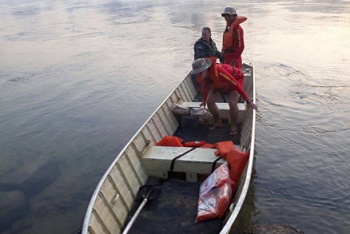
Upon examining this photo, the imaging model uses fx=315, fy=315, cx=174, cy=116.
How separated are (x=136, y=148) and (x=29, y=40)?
20.5m

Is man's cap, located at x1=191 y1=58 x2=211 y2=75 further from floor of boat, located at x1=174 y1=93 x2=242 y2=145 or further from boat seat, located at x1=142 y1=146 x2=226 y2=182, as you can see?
floor of boat, located at x1=174 y1=93 x2=242 y2=145

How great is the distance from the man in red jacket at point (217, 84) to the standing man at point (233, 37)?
1948mm

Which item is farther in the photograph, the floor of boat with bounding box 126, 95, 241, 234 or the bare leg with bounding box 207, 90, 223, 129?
the bare leg with bounding box 207, 90, 223, 129

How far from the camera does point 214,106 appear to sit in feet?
23.5

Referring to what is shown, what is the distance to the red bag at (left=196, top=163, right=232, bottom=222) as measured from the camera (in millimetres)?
4547

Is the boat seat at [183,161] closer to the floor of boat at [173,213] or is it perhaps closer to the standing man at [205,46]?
the floor of boat at [173,213]

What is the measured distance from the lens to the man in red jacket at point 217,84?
20.5 ft

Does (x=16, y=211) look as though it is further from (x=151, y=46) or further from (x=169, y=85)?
(x=151, y=46)

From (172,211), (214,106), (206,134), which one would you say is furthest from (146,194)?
(214,106)

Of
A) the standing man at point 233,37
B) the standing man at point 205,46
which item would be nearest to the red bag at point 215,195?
the standing man at point 205,46

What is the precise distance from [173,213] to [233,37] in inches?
228

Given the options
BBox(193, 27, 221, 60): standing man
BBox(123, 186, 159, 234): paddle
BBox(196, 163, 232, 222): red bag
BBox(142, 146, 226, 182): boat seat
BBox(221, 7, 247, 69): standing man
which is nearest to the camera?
BBox(196, 163, 232, 222): red bag

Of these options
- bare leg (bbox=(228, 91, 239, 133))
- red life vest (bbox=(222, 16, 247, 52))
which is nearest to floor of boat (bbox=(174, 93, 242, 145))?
bare leg (bbox=(228, 91, 239, 133))

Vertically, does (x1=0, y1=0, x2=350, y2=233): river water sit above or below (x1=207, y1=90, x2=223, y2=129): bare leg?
below
